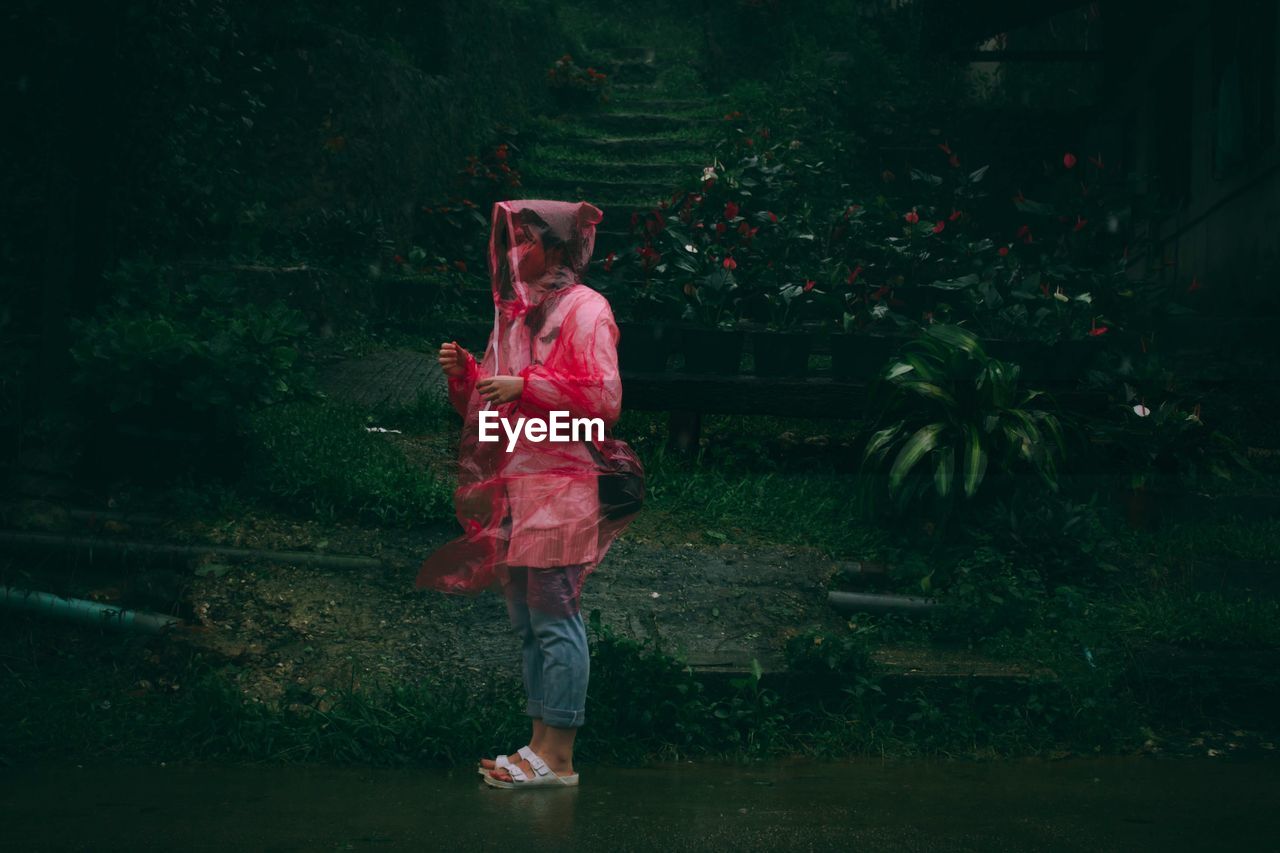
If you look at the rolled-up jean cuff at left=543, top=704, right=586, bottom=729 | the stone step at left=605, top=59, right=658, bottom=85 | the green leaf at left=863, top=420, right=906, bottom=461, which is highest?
the stone step at left=605, top=59, right=658, bottom=85

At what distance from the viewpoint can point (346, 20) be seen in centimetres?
1198

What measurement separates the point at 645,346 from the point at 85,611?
333 cm

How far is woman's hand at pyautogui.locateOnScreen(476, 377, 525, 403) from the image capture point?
13.0ft

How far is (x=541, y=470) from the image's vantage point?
13.5 ft

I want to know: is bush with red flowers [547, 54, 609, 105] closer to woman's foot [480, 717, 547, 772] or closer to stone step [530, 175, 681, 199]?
stone step [530, 175, 681, 199]

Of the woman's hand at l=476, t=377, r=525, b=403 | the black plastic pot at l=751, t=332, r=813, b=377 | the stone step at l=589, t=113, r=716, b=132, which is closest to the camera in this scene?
the woman's hand at l=476, t=377, r=525, b=403

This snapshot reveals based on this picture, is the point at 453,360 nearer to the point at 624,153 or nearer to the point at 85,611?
the point at 85,611

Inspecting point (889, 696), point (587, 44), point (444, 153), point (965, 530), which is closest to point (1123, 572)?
point (965, 530)

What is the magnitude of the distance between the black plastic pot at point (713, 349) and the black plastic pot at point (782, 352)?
118mm

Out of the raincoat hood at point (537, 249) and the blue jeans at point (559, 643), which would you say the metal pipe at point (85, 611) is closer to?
the blue jeans at point (559, 643)

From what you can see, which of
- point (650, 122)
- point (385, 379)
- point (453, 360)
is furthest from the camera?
point (650, 122)

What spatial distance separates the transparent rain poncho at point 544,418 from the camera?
4023 mm

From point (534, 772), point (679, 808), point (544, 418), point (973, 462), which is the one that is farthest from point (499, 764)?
point (973, 462)

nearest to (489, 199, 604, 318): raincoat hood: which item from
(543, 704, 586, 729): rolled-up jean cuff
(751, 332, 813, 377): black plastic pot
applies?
(543, 704, 586, 729): rolled-up jean cuff
